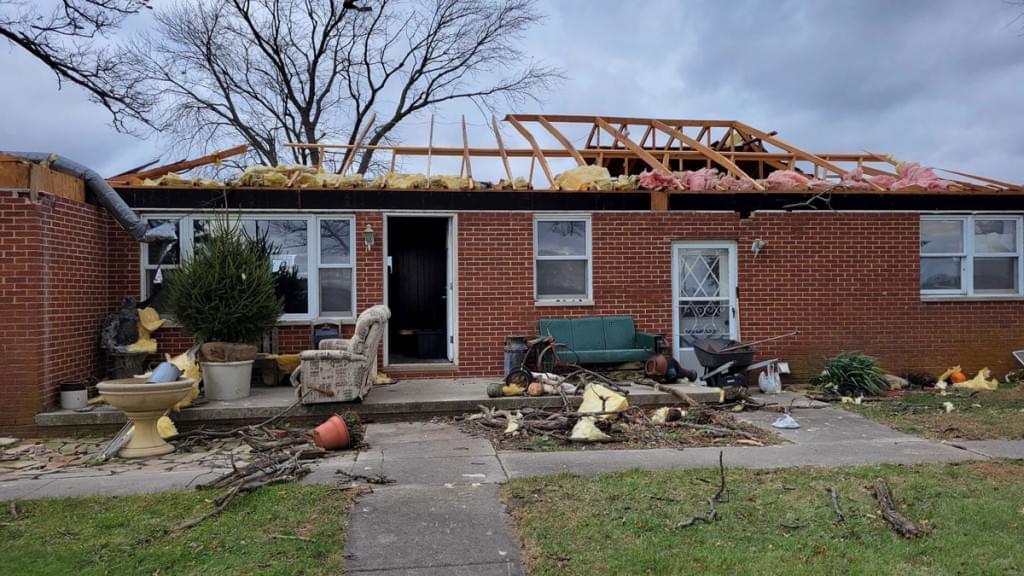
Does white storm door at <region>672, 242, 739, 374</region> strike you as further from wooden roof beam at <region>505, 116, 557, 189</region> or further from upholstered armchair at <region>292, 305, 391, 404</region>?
upholstered armchair at <region>292, 305, 391, 404</region>

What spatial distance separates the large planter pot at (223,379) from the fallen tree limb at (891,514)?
22.9 ft

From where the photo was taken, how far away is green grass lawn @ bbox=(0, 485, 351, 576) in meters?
4.14

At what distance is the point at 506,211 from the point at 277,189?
129 inches

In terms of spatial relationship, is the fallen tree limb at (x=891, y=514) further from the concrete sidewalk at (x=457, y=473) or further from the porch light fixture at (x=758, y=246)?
the porch light fixture at (x=758, y=246)

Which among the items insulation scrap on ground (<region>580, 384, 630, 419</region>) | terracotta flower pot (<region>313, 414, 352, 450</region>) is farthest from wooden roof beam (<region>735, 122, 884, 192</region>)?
terracotta flower pot (<region>313, 414, 352, 450</region>)

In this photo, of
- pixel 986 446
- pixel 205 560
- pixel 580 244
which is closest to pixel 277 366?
Answer: pixel 580 244

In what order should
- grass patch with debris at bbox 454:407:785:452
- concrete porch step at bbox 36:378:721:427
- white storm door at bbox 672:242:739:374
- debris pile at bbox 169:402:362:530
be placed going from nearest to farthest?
debris pile at bbox 169:402:362:530
grass patch with debris at bbox 454:407:785:452
concrete porch step at bbox 36:378:721:427
white storm door at bbox 672:242:739:374

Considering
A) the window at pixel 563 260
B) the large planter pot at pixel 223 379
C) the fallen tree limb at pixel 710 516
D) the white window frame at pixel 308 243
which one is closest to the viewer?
the fallen tree limb at pixel 710 516

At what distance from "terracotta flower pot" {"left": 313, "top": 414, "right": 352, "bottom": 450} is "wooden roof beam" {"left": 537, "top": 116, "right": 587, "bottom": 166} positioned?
6.48 m

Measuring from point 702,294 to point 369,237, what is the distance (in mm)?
5146

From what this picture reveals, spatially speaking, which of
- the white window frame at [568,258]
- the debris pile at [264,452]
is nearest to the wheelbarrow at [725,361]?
the white window frame at [568,258]

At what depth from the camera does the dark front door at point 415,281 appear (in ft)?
43.7

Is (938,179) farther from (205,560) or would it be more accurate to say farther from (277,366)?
(205,560)

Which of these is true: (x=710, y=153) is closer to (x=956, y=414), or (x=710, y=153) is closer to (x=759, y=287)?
(x=759, y=287)
